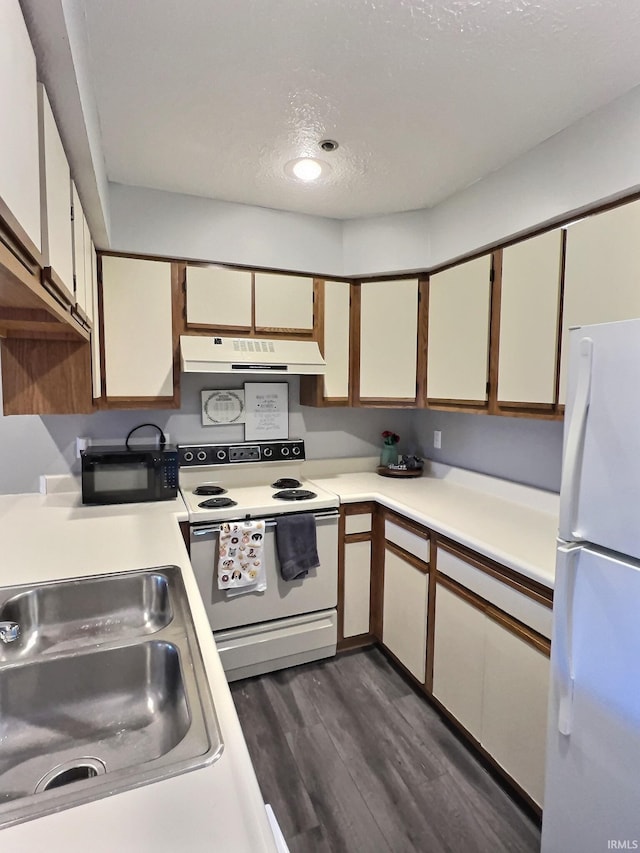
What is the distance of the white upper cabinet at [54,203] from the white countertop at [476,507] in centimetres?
165

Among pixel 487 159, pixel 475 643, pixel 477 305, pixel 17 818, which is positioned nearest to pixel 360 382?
pixel 477 305

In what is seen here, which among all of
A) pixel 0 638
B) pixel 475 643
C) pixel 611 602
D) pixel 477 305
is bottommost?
pixel 475 643

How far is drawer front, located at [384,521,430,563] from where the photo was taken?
6.77 feet

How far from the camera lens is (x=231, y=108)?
5.09 feet

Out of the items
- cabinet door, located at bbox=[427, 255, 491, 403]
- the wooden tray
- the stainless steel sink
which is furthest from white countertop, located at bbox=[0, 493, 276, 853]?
the wooden tray

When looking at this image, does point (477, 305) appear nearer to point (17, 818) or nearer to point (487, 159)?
point (487, 159)

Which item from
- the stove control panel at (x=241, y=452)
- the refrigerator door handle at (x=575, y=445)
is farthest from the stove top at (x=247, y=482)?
the refrigerator door handle at (x=575, y=445)

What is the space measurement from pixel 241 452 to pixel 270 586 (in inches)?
32.2

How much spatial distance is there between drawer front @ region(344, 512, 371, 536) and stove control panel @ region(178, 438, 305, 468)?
1.97 feet

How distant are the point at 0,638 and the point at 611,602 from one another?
1.52 m

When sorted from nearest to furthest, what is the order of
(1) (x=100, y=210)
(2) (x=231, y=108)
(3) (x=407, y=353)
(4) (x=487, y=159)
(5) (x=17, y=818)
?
(5) (x=17, y=818), (2) (x=231, y=108), (1) (x=100, y=210), (4) (x=487, y=159), (3) (x=407, y=353)

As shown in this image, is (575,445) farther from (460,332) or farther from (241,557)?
(241,557)

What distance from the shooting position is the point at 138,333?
226 centimetres

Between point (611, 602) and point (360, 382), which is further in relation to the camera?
point (360, 382)
